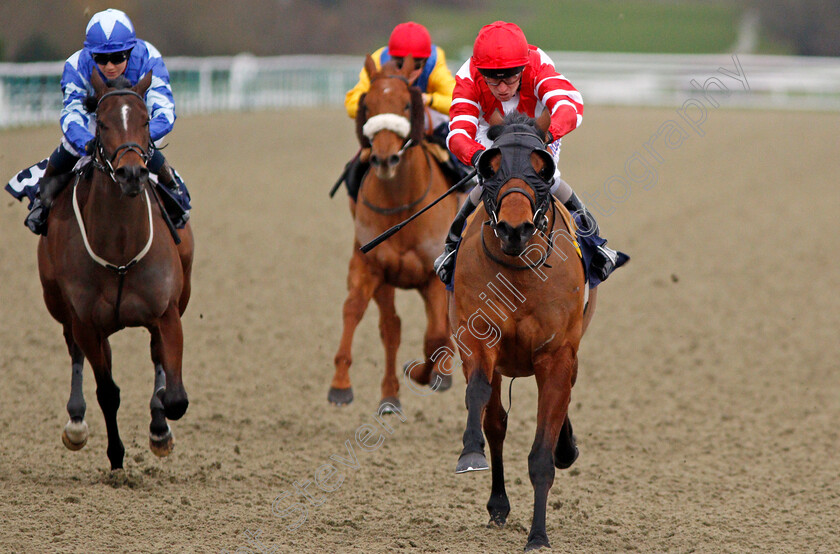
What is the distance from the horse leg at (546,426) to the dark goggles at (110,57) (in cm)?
255

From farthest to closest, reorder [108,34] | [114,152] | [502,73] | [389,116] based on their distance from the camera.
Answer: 1. [389,116]
2. [108,34]
3. [502,73]
4. [114,152]

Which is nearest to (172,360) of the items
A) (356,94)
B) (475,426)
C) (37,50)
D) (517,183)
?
(475,426)

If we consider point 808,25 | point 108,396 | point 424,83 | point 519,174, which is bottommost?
point 108,396

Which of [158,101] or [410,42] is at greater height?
[410,42]

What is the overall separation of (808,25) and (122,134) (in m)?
48.0

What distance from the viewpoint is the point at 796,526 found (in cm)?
504

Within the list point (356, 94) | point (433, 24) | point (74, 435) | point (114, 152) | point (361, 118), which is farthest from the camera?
point (433, 24)

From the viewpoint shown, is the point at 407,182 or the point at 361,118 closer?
the point at 361,118

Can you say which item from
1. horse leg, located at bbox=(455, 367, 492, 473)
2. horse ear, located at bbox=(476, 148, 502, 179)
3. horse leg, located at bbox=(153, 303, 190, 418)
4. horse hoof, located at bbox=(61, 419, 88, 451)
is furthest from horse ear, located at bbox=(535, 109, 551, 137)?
horse hoof, located at bbox=(61, 419, 88, 451)

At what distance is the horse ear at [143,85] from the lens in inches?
193

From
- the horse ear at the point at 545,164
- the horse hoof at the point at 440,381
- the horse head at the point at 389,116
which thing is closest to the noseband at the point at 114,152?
the horse ear at the point at 545,164

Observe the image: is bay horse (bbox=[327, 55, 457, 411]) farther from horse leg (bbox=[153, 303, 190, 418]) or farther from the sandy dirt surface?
horse leg (bbox=[153, 303, 190, 418])

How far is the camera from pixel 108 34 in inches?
202

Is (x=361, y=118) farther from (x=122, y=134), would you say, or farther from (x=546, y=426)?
(x=546, y=426)
